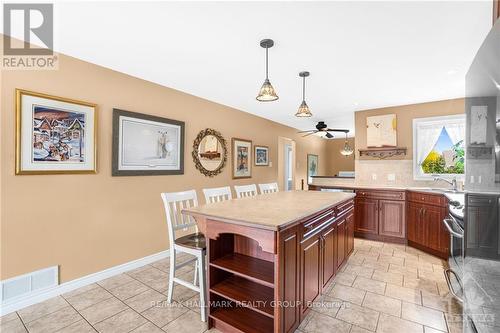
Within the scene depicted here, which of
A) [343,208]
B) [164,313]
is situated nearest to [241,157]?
[343,208]

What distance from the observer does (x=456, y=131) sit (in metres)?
3.76

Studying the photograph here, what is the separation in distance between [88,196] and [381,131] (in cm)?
474

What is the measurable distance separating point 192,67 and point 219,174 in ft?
6.44

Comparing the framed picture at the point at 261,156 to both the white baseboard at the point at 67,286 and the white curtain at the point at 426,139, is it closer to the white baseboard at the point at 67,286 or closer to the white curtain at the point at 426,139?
the white baseboard at the point at 67,286

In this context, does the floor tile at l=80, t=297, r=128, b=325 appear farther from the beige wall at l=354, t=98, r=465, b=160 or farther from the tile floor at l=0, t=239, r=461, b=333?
the beige wall at l=354, t=98, r=465, b=160

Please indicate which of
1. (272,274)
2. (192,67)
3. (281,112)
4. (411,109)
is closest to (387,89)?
(411,109)

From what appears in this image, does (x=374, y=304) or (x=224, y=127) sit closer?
(x=374, y=304)

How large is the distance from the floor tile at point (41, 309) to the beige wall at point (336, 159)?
9.20 m

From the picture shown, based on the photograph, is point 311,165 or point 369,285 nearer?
point 369,285

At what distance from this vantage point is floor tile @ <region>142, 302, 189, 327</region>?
1910mm

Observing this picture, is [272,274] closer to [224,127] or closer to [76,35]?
[76,35]

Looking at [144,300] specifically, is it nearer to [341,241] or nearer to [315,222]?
[315,222]

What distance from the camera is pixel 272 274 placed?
5.29 feet

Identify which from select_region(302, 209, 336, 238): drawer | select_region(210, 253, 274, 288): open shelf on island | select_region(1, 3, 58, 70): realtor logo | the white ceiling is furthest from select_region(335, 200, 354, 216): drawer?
select_region(1, 3, 58, 70): realtor logo
